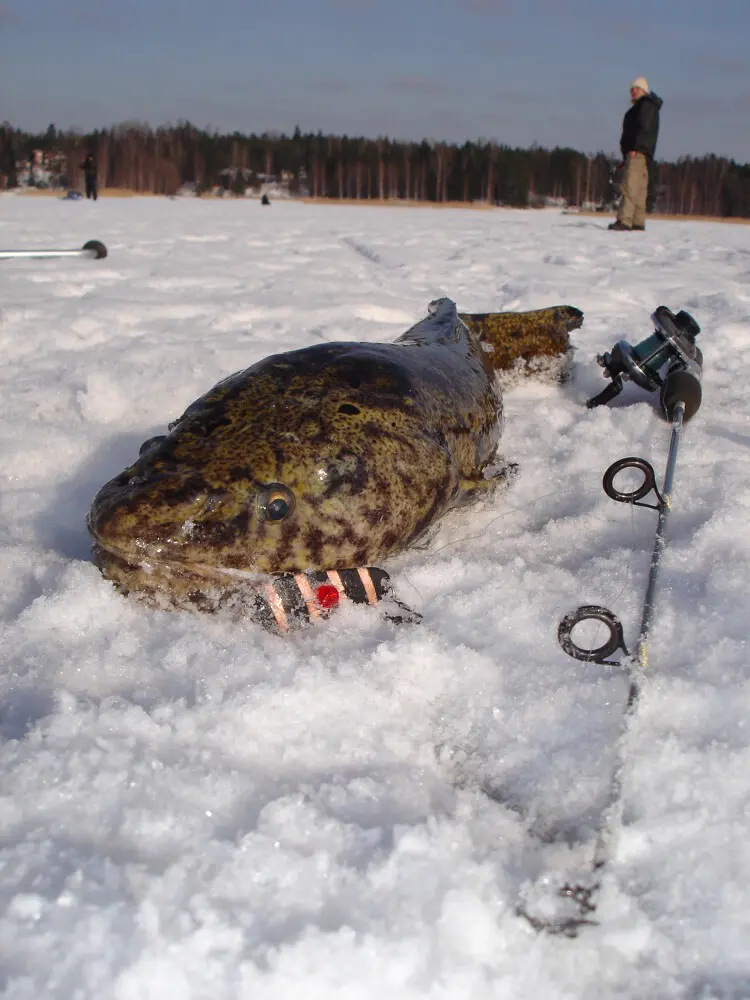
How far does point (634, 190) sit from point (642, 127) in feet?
3.14

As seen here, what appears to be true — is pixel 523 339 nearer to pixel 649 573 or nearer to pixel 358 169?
pixel 649 573

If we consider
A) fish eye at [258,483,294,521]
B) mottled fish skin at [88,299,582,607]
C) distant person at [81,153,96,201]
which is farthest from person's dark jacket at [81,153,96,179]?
fish eye at [258,483,294,521]

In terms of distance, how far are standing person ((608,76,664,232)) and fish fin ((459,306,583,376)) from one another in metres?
9.82

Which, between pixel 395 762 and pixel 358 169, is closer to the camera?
pixel 395 762

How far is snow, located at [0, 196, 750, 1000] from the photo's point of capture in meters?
1.26

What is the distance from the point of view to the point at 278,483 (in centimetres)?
223

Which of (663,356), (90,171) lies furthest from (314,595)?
(90,171)

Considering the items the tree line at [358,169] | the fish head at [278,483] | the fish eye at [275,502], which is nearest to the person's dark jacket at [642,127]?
the fish head at [278,483]

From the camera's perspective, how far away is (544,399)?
398 cm

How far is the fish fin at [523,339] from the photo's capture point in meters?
4.21

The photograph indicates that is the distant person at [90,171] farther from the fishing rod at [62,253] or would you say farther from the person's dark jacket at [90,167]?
the fishing rod at [62,253]

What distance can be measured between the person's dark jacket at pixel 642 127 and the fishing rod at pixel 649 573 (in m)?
10.6

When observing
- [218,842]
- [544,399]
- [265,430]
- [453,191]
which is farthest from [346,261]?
[453,191]

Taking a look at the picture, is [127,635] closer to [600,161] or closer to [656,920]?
[656,920]
